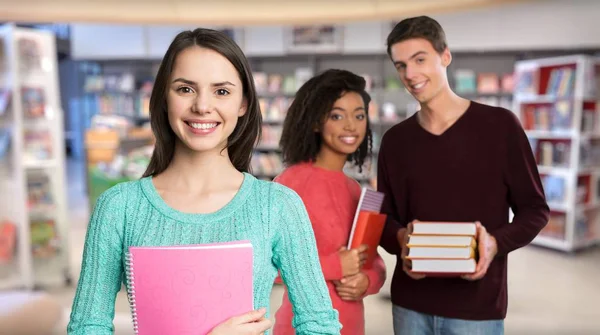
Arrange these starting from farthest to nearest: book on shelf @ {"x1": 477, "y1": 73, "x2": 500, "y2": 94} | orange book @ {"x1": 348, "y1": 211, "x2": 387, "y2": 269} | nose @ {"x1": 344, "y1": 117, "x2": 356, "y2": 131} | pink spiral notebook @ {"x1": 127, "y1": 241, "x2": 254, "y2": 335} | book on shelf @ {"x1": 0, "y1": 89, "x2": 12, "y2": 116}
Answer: book on shelf @ {"x1": 477, "y1": 73, "x2": 500, "y2": 94}, book on shelf @ {"x1": 0, "y1": 89, "x2": 12, "y2": 116}, nose @ {"x1": 344, "y1": 117, "x2": 356, "y2": 131}, orange book @ {"x1": 348, "y1": 211, "x2": 387, "y2": 269}, pink spiral notebook @ {"x1": 127, "y1": 241, "x2": 254, "y2": 335}

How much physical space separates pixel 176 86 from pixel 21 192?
3747mm

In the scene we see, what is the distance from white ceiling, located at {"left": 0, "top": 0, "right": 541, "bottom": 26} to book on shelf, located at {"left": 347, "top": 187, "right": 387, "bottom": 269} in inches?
155

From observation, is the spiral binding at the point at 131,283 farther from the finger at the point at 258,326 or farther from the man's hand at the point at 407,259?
the man's hand at the point at 407,259

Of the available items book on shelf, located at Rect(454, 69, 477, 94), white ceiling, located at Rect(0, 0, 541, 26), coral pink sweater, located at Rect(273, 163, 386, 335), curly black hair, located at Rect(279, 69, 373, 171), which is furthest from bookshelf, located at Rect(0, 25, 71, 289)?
book on shelf, located at Rect(454, 69, 477, 94)

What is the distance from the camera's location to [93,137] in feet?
25.0

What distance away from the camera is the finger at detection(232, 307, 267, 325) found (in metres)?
1.00

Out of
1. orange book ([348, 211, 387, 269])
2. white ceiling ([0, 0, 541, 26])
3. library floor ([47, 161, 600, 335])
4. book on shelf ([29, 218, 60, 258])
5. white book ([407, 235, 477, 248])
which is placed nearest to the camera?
white book ([407, 235, 477, 248])

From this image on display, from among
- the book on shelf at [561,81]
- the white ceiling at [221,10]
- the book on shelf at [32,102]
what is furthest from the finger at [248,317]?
the book on shelf at [561,81]

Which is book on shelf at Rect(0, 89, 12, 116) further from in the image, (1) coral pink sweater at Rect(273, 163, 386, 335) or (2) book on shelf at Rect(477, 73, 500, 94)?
(2) book on shelf at Rect(477, 73, 500, 94)

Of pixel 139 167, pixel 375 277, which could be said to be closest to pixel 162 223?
pixel 375 277

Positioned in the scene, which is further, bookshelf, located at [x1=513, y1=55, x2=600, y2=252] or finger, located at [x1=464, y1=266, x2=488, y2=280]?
bookshelf, located at [x1=513, y1=55, x2=600, y2=252]

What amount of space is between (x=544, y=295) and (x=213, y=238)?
13.4ft

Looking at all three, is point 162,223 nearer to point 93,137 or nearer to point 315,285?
point 315,285

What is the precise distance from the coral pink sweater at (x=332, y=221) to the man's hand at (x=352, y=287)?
21 millimetres
